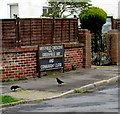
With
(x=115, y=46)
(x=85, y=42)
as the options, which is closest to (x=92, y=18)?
(x=115, y=46)

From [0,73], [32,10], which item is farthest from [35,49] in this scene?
[32,10]

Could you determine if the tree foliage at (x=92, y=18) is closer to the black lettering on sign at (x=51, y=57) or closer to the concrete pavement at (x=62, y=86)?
the concrete pavement at (x=62, y=86)

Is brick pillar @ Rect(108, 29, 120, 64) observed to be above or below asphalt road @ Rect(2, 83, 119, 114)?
above

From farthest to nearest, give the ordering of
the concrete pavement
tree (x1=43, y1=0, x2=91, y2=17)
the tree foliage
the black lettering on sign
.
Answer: tree (x1=43, y1=0, x2=91, y2=17), the tree foliage, the black lettering on sign, the concrete pavement

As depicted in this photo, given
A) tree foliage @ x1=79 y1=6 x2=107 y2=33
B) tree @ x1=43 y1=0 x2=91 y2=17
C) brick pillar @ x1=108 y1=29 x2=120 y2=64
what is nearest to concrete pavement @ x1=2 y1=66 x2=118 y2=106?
brick pillar @ x1=108 y1=29 x2=120 y2=64

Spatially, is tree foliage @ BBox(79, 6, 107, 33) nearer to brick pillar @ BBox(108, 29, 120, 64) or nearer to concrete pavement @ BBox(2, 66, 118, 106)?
brick pillar @ BBox(108, 29, 120, 64)

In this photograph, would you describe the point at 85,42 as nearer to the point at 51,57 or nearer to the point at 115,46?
the point at 51,57

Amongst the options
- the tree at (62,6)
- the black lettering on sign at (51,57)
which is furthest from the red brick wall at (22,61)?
the tree at (62,6)

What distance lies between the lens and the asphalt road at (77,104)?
1030cm

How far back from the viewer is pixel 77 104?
1102cm

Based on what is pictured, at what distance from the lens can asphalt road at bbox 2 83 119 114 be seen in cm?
1030

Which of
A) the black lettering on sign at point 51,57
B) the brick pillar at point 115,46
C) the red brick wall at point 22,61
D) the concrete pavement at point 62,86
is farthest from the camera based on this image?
the brick pillar at point 115,46

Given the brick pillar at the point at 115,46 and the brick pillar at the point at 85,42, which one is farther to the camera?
the brick pillar at the point at 115,46

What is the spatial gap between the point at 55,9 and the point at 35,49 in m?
11.4
